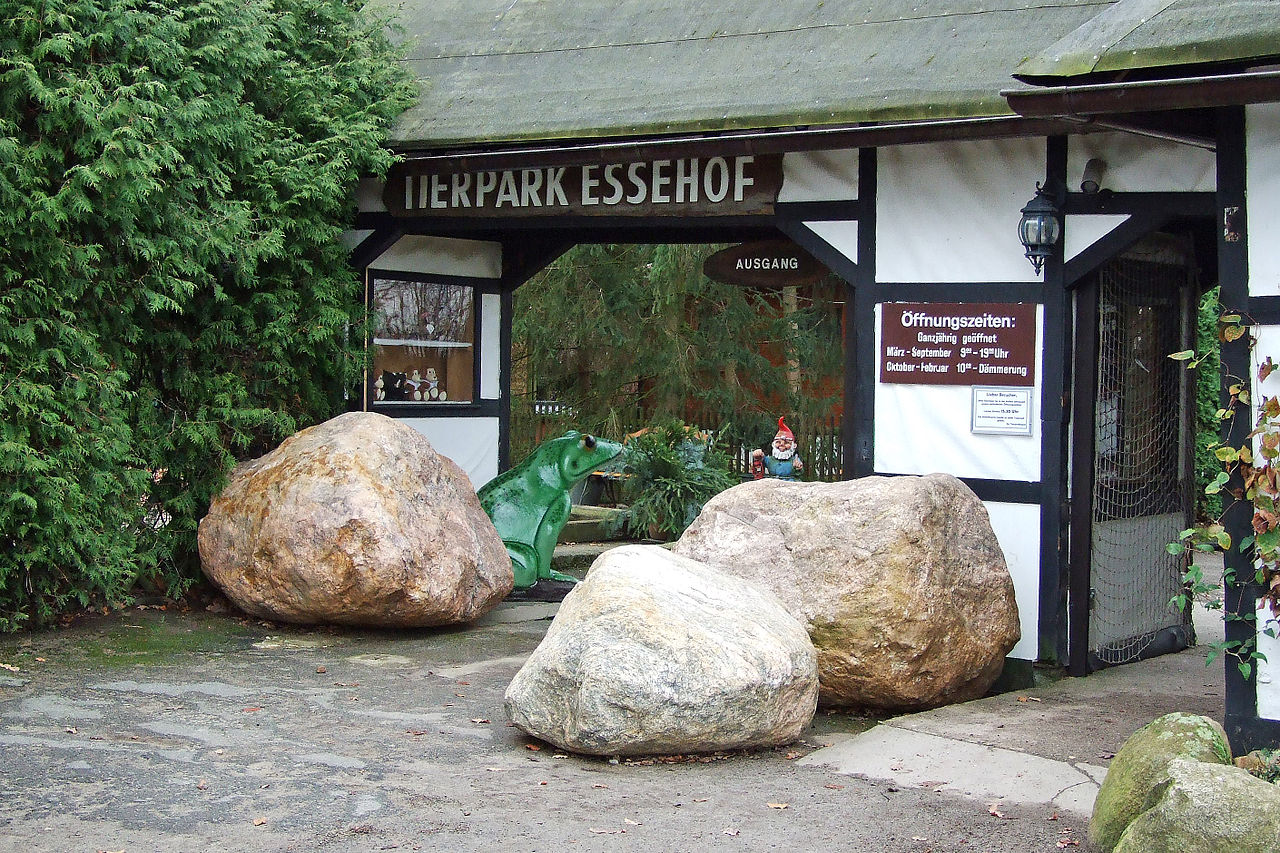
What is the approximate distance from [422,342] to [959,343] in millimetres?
4907

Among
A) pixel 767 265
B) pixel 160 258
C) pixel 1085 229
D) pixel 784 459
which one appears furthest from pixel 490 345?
pixel 1085 229

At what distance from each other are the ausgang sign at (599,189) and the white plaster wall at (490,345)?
1838 millimetres

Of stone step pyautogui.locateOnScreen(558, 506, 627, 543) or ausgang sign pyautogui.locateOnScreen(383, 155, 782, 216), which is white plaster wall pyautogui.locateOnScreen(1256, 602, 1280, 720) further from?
stone step pyautogui.locateOnScreen(558, 506, 627, 543)

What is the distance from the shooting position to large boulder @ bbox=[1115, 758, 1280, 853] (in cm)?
430

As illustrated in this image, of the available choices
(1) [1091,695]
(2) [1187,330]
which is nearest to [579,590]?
(1) [1091,695]

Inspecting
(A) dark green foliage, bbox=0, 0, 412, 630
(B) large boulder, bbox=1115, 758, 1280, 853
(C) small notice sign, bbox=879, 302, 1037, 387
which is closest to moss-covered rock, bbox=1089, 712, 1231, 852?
(B) large boulder, bbox=1115, 758, 1280, 853

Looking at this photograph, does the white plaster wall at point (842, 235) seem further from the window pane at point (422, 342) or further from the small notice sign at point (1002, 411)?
the window pane at point (422, 342)

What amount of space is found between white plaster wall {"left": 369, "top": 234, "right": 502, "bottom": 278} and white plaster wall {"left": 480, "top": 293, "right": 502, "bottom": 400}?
251 mm

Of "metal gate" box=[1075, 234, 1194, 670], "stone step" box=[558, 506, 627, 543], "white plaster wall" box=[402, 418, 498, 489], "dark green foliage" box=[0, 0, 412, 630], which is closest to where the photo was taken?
"dark green foliage" box=[0, 0, 412, 630]

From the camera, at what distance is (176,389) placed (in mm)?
9578

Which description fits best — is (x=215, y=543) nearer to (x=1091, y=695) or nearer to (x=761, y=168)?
(x=761, y=168)

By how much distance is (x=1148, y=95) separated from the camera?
5758 millimetres

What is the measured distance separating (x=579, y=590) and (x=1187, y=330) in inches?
207

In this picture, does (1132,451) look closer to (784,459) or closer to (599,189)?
(599,189)
